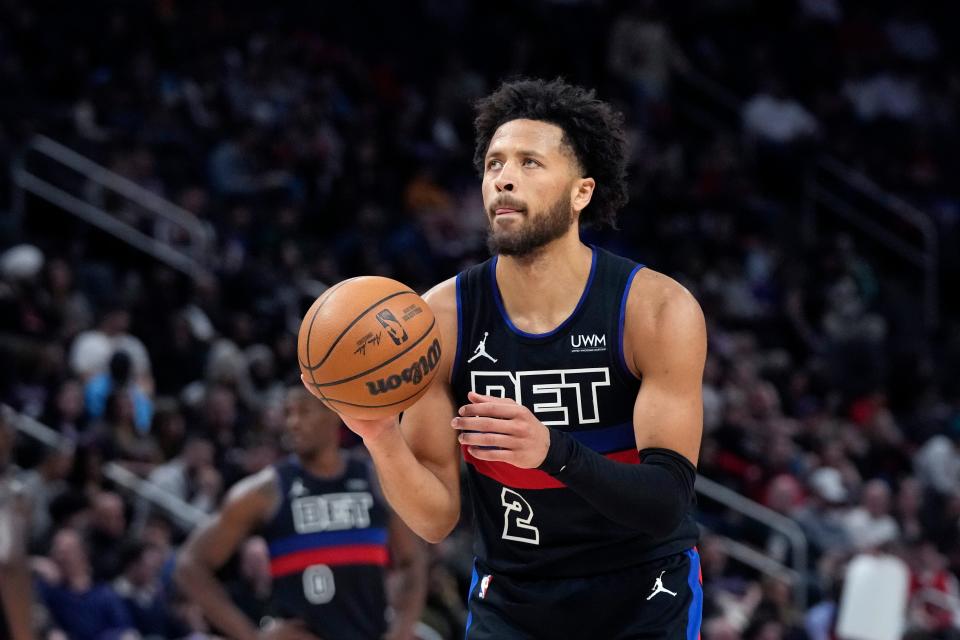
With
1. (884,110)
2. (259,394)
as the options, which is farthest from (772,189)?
(259,394)

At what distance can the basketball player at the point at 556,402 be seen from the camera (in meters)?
4.14

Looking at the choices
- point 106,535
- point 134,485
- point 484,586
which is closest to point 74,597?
point 106,535

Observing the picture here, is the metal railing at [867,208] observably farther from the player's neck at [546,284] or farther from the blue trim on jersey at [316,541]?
the player's neck at [546,284]

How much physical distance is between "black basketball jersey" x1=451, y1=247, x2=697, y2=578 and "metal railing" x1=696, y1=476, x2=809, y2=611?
7.91 m

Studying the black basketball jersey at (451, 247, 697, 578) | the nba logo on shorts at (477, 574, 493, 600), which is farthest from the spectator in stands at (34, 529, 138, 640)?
the black basketball jersey at (451, 247, 697, 578)

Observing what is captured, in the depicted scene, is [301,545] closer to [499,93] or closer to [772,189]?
[499,93]

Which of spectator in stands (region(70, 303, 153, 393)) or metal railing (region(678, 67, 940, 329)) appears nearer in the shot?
spectator in stands (region(70, 303, 153, 393))

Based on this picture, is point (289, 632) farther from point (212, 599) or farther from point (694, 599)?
point (694, 599)

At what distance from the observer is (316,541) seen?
6.25m

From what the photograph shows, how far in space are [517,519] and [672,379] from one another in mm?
625

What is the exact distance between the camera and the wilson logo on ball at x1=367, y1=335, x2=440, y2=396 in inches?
154

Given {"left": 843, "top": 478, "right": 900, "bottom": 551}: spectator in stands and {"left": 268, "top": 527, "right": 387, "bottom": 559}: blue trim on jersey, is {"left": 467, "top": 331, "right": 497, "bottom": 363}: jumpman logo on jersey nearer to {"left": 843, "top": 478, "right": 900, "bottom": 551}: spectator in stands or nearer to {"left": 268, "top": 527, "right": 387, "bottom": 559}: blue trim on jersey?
{"left": 268, "top": 527, "right": 387, "bottom": 559}: blue trim on jersey

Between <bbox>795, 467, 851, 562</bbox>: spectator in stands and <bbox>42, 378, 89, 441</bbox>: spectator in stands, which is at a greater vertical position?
<bbox>42, 378, 89, 441</bbox>: spectator in stands

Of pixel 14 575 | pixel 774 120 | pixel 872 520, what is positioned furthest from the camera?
pixel 774 120
